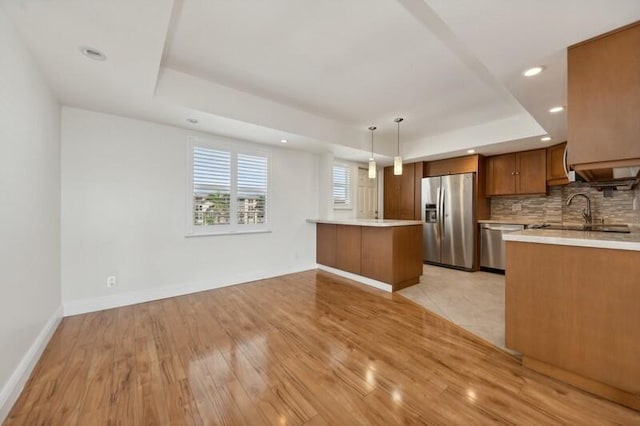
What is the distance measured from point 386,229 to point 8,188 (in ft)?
11.8

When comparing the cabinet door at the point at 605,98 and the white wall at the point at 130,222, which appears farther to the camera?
the white wall at the point at 130,222

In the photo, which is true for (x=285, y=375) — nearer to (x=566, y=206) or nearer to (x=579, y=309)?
(x=579, y=309)

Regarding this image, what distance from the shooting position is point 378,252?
12.6 feet

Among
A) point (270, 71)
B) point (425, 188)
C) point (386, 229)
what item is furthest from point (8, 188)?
point (425, 188)

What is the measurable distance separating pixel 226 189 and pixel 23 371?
2.73 meters

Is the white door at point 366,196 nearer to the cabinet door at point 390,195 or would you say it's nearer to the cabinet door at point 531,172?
the cabinet door at point 390,195

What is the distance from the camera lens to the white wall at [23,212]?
5.02 feet

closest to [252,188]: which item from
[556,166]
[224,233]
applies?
[224,233]

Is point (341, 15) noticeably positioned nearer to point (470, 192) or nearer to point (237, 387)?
point (237, 387)

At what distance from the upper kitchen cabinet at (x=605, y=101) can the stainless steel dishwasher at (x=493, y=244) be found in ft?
9.94

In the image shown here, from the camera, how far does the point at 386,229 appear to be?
145 inches

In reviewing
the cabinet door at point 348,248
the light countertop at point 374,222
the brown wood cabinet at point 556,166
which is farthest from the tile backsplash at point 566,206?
the cabinet door at point 348,248

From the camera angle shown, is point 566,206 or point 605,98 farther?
point 566,206

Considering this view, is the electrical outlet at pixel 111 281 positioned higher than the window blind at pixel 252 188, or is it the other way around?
the window blind at pixel 252 188
